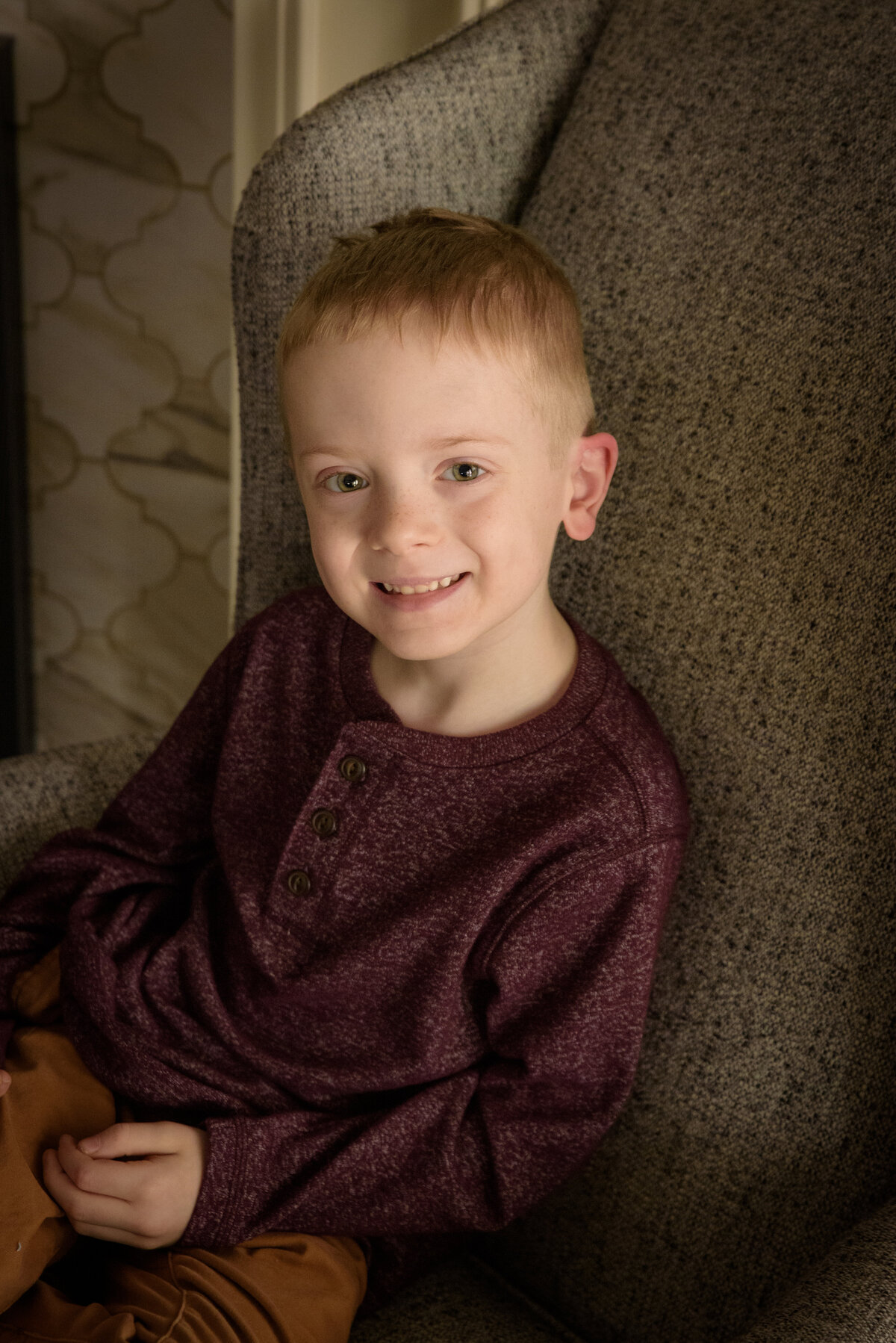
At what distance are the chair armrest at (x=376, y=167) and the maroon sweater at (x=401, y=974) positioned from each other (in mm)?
171

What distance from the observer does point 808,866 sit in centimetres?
61

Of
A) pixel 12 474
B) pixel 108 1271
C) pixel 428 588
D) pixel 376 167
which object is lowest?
pixel 108 1271

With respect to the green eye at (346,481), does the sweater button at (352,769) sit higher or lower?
lower

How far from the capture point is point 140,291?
52.4 inches

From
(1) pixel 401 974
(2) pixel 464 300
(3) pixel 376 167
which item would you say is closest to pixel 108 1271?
(1) pixel 401 974

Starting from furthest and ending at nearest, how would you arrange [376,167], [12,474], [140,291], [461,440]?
[12,474] → [140,291] → [376,167] → [461,440]

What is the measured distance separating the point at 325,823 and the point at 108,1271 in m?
0.27

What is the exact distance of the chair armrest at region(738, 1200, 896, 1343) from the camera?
454 mm

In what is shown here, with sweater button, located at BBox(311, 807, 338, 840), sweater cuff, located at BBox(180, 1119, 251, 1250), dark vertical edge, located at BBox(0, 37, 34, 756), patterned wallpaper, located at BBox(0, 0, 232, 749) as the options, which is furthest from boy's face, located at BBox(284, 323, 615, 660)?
dark vertical edge, located at BBox(0, 37, 34, 756)

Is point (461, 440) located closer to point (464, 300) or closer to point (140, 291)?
point (464, 300)

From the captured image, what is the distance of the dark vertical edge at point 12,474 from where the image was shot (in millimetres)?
1366

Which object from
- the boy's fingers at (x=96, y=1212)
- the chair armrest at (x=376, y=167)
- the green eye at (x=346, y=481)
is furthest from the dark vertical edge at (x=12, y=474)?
the boy's fingers at (x=96, y=1212)

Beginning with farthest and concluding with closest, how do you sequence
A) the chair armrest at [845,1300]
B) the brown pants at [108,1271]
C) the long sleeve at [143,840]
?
1. the long sleeve at [143,840]
2. the brown pants at [108,1271]
3. the chair armrest at [845,1300]

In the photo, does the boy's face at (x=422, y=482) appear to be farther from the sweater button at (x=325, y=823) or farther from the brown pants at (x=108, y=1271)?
the brown pants at (x=108, y=1271)
